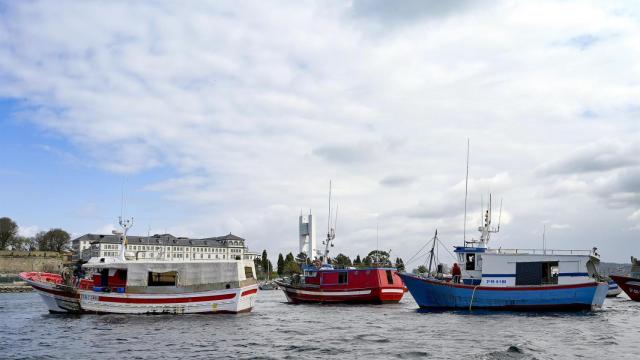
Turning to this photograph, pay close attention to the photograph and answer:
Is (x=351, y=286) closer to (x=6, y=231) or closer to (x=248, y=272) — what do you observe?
(x=248, y=272)

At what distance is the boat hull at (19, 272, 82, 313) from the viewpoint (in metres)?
42.9

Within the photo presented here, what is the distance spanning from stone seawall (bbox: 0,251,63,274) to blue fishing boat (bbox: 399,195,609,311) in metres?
117

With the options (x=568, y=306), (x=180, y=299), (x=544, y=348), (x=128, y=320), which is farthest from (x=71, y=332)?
(x=568, y=306)

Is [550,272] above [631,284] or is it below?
above

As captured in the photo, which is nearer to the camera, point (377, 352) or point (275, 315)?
point (377, 352)

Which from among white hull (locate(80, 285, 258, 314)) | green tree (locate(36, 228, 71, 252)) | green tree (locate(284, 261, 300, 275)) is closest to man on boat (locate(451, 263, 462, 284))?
white hull (locate(80, 285, 258, 314))

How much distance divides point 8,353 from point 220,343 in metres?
9.60

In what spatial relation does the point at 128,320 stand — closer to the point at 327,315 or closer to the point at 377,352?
the point at 327,315

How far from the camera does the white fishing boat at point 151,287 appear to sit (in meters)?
42.2

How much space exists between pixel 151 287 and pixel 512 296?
26.6m

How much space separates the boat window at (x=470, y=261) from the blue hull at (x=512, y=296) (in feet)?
8.65

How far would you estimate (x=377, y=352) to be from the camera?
2650 cm

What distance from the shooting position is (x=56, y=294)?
4372 centimetres

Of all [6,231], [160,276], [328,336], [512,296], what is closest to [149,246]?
[6,231]
